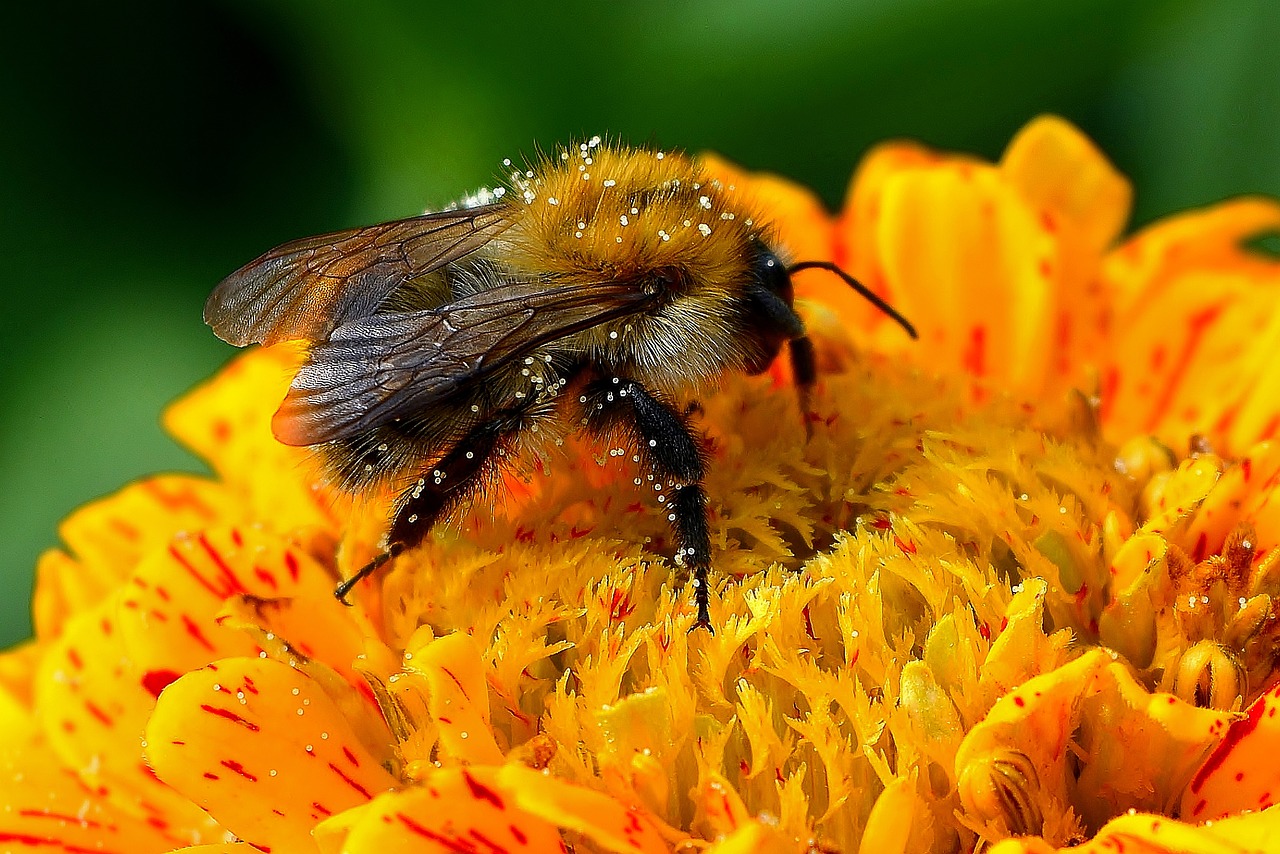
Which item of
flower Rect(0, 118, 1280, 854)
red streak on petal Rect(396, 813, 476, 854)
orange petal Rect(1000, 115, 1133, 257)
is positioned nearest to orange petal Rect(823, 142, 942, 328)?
orange petal Rect(1000, 115, 1133, 257)

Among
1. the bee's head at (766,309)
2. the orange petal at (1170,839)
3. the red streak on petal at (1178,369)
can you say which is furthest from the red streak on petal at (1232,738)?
the red streak on petal at (1178,369)

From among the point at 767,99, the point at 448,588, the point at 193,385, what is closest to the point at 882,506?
the point at 448,588

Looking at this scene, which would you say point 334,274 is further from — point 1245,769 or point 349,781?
point 1245,769

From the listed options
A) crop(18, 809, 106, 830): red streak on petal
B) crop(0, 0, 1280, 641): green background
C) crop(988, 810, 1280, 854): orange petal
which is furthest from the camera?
crop(0, 0, 1280, 641): green background

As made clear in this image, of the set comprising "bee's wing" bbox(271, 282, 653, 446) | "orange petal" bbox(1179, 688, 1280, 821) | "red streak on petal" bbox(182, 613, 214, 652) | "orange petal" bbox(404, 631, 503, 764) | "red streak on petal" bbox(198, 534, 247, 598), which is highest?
"bee's wing" bbox(271, 282, 653, 446)

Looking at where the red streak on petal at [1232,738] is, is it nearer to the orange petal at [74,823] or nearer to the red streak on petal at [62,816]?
the orange petal at [74,823]

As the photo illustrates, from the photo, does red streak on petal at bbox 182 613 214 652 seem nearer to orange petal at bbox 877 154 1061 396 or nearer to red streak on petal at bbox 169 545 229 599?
red streak on petal at bbox 169 545 229 599
